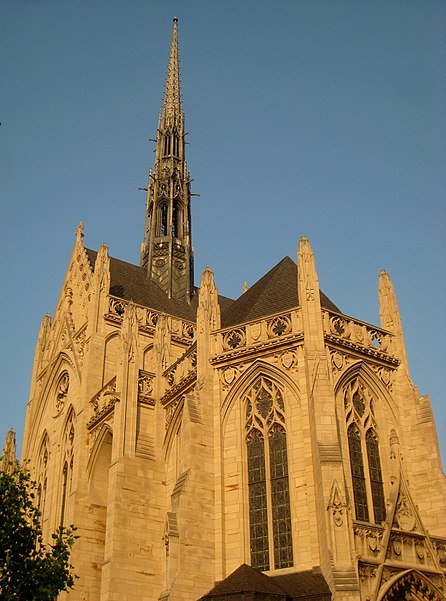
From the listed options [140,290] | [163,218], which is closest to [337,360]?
[140,290]

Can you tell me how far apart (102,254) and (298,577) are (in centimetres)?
1779

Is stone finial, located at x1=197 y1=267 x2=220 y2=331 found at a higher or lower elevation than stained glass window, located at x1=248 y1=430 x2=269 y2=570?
higher

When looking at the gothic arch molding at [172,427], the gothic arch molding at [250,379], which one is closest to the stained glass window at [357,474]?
the gothic arch molding at [250,379]

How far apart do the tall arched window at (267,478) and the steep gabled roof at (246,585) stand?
51.5 inches

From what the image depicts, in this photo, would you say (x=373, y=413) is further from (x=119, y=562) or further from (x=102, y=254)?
(x=102, y=254)

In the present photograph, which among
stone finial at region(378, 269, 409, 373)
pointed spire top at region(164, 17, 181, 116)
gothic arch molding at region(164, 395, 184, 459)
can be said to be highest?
pointed spire top at region(164, 17, 181, 116)

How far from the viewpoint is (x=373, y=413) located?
22375mm

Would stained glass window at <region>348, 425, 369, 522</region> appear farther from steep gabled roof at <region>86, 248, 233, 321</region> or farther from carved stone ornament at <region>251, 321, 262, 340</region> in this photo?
steep gabled roof at <region>86, 248, 233, 321</region>

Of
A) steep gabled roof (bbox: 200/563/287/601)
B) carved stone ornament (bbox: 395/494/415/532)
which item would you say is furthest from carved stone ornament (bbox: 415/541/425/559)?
steep gabled roof (bbox: 200/563/287/601)

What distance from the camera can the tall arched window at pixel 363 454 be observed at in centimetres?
2067

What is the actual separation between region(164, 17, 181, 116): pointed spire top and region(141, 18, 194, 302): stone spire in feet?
0.22

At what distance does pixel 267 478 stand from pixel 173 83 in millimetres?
34886

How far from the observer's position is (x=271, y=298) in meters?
25.2

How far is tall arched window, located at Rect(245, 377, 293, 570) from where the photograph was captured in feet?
66.5
